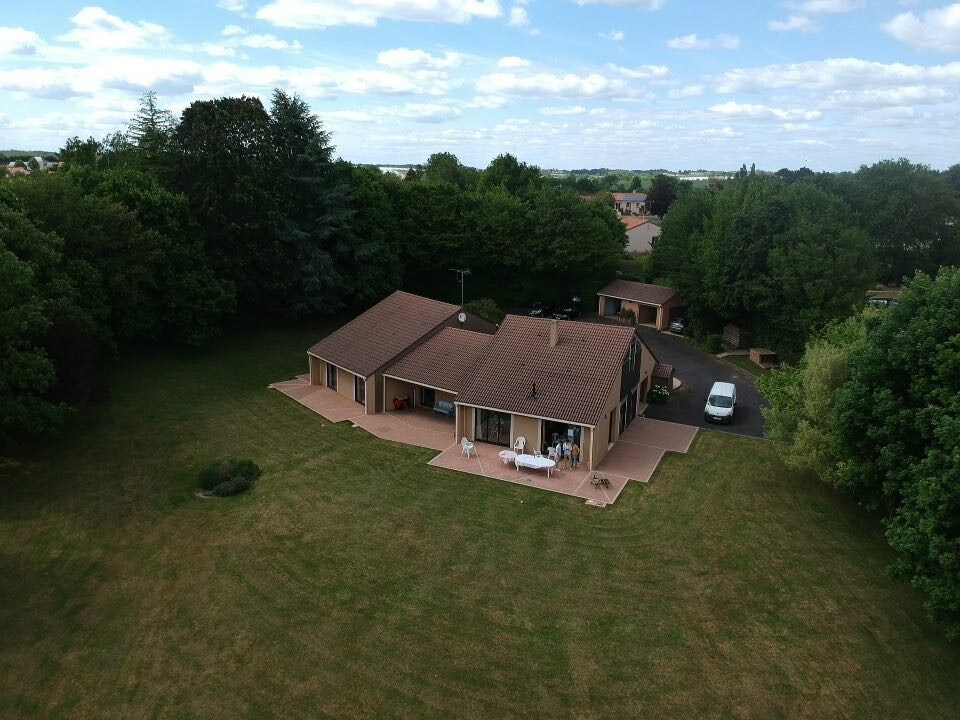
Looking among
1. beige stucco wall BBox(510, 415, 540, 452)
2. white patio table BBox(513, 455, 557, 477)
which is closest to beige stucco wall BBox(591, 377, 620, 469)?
white patio table BBox(513, 455, 557, 477)

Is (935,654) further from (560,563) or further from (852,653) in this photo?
(560,563)

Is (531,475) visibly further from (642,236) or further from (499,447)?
(642,236)

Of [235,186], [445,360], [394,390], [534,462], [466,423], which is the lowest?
[534,462]

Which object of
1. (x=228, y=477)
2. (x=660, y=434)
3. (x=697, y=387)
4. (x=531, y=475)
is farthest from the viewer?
(x=697, y=387)

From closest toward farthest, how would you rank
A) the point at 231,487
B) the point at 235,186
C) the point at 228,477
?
the point at 231,487
the point at 228,477
the point at 235,186

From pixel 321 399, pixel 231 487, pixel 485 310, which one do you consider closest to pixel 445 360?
pixel 321 399

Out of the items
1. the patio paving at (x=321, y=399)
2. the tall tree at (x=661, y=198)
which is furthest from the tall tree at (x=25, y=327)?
the tall tree at (x=661, y=198)
